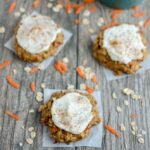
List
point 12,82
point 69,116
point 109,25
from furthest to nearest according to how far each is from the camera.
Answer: point 109,25 → point 12,82 → point 69,116

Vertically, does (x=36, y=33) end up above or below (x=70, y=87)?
above

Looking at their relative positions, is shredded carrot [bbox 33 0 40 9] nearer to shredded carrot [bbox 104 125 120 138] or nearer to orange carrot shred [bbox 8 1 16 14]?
orange carrot shred [bbox 8 1 16 14]

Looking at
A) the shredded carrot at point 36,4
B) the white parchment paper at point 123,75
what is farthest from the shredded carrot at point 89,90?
the shredded carrot at point 36,4

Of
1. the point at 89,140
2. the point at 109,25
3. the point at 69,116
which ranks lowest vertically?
the point at 89,140

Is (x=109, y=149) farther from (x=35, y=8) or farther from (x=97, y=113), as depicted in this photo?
(x=35, y=8)

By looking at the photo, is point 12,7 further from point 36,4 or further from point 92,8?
point 92,8

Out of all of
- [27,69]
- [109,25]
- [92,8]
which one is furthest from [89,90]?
[92,8]

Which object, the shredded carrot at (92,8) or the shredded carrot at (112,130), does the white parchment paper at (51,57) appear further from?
the shredded carrot at (112,130)
